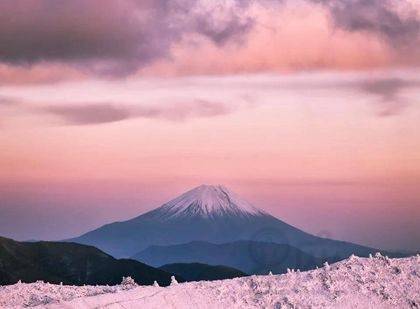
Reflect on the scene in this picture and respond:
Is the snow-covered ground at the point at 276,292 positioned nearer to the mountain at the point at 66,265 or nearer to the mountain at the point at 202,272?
the mountain at the point at 66,265

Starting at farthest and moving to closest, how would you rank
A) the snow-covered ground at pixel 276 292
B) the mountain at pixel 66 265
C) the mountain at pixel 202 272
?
the mountain at pixel 202 272
the mountain at pixel 66 265
the snow-covered ground at pixel 276 292

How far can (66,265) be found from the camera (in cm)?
11700

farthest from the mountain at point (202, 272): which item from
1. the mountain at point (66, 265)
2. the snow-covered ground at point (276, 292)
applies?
the snow-covered ground at point (276, 292)

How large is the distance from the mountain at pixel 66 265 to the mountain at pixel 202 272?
12162 millimetres

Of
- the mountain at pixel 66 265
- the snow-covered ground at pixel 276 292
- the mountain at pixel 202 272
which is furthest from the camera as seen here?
the mountain at pixel 202 272

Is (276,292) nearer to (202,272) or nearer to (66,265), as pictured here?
(66,265)

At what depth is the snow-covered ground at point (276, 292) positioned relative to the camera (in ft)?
70.3

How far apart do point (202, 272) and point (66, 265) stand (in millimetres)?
27600

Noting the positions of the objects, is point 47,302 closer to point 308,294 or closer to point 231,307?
point 231,307

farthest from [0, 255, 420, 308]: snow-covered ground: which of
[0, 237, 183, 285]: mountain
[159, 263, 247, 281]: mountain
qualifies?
[159, 263, 247, 281]: mountain

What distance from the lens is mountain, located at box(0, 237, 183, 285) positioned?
108938 mm

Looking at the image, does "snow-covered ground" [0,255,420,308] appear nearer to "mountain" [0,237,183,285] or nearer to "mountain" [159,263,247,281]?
"mountain" [0,237,183,285]

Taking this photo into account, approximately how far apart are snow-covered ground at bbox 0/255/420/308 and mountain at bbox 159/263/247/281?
342 ft

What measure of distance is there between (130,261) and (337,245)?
2258 inches
